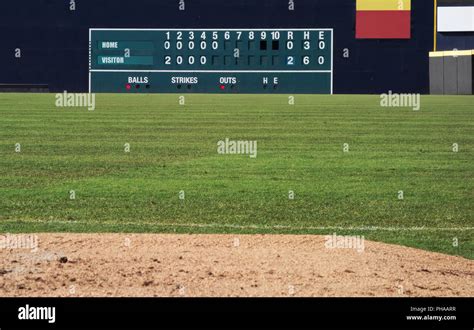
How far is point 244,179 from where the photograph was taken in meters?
11.8

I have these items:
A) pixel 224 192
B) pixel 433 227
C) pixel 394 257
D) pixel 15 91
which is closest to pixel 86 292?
pixel 394 257

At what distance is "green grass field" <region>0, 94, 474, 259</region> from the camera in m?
8.34

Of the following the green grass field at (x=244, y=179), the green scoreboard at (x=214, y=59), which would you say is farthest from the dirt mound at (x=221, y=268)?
the green scoreboard at (x=214, y=59)

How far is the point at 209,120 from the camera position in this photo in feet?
77.1

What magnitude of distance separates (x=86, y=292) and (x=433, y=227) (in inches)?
157

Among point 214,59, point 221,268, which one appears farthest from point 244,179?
point 214,59

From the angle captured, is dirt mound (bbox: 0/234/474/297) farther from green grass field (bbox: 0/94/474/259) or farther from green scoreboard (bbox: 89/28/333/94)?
green scoreboard (bbox: 89/28/333/94)

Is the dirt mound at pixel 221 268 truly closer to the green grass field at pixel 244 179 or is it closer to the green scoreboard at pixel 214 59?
the green grass field at pixel 244 179

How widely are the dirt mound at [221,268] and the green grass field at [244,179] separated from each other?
80 centimetres

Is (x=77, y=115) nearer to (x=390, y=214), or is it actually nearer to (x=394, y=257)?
(x=390, y=214)

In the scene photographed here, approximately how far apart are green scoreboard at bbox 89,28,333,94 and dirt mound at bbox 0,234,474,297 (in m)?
37.4

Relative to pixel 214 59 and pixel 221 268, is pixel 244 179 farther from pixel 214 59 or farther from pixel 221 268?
pixel 214 59

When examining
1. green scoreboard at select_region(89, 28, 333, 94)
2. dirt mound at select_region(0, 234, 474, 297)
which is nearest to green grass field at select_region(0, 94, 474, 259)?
dirt mound at select_region(0, 234, 474, 297)

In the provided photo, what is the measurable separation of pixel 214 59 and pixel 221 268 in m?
38.7
